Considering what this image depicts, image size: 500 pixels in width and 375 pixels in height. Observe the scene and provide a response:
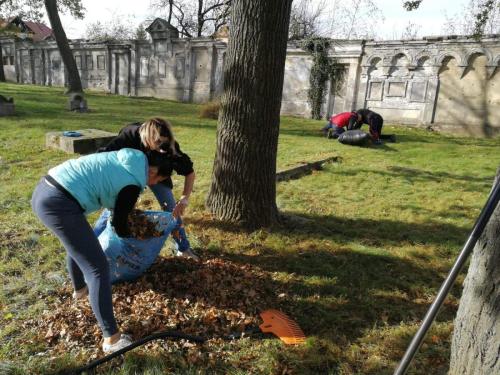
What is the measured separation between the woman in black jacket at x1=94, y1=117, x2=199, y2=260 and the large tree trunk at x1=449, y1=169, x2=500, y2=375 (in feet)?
6.89

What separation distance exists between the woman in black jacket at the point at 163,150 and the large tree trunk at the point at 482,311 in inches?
82.7

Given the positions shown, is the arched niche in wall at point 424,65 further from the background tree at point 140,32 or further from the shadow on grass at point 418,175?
the background tree at point 140,32

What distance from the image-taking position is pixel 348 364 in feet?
8.86

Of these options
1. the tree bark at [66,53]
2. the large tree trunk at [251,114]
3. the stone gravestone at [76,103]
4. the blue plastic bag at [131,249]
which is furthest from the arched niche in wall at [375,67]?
the blue plastic bag at [131,249]

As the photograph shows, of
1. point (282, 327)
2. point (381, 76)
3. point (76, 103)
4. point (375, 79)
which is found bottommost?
point (282, 327)

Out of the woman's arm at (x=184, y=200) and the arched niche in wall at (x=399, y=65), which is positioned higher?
the arched niche in wall at (x=399, y=65)

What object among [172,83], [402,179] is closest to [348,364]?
[402,179]

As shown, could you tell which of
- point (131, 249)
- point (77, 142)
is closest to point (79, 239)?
point (131, 249)

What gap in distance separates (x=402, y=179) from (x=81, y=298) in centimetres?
660

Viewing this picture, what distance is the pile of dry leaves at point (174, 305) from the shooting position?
287 cm

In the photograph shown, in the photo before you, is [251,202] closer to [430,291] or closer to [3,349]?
[430,291]

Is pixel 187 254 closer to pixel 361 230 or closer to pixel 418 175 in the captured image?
pixel 361 230

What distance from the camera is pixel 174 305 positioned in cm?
319

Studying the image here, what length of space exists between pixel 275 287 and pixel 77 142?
6017mm
